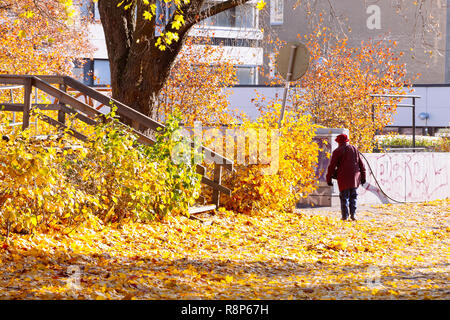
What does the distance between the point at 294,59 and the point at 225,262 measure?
5.95 meters

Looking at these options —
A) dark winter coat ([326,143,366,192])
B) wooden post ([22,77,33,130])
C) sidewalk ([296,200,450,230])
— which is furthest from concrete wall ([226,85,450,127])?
wooden post ([22,77,33,130])

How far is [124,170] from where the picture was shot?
9547mm

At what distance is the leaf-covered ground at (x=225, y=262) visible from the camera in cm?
648

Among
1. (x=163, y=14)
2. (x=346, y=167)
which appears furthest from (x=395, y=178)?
(x=163, y=14)

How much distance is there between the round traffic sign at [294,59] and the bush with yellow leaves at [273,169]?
888 millimetres

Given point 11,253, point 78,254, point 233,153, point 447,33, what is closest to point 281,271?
point 78,254

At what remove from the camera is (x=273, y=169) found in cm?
1265

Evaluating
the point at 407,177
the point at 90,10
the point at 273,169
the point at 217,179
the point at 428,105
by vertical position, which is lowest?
the point at 407,177

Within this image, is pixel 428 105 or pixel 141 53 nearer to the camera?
pixel 141 53

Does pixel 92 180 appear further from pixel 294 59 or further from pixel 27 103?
pixel 294 59

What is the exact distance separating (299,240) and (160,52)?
382 cm

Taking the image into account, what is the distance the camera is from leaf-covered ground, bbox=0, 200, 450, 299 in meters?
6.48

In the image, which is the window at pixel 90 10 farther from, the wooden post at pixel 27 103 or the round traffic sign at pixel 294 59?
the wooden post at pixel 27 103

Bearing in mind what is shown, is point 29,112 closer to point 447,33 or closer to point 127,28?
point 127,28
